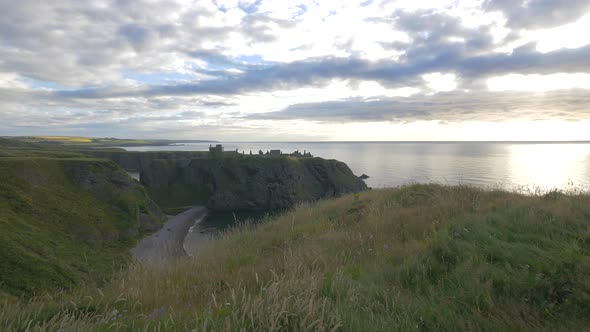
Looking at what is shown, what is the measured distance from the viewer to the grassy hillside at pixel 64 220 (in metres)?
22.4

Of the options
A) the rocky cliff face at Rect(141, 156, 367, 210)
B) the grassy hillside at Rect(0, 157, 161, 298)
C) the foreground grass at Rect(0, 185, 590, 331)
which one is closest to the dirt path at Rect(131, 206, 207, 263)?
the grassy hillside at Rect(0, 157, 161, 298)

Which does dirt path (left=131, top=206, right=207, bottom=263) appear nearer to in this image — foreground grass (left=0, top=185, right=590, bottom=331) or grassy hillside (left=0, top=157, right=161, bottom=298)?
grassy hillside (left=0, top=157, right=161, bottom=298)

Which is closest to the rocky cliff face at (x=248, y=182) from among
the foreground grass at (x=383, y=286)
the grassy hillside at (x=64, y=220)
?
the grassy hillside at (x=64, y=220)

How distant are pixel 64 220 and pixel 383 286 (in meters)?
45.2

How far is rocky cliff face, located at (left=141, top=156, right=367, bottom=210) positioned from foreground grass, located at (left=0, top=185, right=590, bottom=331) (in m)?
76.9

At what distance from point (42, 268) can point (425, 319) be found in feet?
93.6

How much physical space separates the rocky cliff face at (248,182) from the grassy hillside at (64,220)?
1213 inches

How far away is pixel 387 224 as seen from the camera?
26.4ft

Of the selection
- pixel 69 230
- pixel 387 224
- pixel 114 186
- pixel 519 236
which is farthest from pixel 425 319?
pixel 114 186

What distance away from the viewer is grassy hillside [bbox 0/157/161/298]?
22.4 meters

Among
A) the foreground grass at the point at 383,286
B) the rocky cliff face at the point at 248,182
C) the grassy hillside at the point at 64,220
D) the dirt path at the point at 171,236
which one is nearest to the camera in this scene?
the foreground grass at the point at 383,286

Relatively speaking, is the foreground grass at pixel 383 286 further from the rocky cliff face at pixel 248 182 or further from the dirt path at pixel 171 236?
the rocky cliff face at pixel 248 182

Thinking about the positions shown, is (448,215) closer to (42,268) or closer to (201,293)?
(201,293)

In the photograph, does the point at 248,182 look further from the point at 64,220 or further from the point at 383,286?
the point at 383,286
